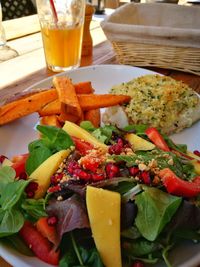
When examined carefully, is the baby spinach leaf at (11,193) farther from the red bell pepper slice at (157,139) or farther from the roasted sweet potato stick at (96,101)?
the roasted sweet potato stick at (96,101)

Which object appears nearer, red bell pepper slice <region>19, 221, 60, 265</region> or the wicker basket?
red bell pepper slice <region>19, 221, 60, 265</region>

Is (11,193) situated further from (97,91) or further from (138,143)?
(97,91)

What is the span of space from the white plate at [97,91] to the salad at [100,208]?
0.08ft

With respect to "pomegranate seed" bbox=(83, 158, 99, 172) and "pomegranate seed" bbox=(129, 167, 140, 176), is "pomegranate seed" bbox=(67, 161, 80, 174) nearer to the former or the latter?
"pomegranate seed" bbox=(83, 158, 99, 172)

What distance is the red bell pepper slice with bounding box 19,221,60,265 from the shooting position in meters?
0.74

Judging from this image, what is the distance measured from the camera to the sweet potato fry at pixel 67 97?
126 cm

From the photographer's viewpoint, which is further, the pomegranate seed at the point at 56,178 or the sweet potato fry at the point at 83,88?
the sweet potato fry at the point at 83,88

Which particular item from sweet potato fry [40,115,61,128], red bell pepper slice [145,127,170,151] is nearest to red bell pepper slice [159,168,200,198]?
red bell pepper slice [145,127,170,151]

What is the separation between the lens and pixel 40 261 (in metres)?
0.75

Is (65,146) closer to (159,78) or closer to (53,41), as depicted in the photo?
(159,78)

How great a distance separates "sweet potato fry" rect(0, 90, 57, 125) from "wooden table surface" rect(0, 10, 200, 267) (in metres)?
Result: 0.27

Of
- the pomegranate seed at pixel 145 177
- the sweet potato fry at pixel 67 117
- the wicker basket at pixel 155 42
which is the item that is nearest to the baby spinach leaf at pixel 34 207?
the pomegranate seed at pixel 145 177

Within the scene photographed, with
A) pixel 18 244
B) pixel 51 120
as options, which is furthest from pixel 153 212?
pixel 51 120

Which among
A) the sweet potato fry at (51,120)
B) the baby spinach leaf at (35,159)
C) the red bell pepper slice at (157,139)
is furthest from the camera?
the sweet potato fry at (51,120)
